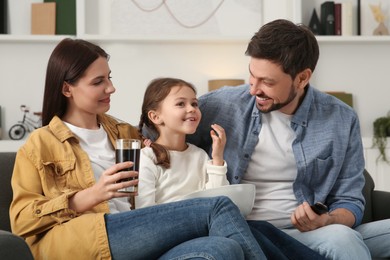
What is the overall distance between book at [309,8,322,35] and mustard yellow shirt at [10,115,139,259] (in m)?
3.25

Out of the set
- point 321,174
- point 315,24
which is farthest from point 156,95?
point 315,24

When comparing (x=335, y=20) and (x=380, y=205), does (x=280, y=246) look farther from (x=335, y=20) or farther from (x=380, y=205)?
(x=335, y=20)

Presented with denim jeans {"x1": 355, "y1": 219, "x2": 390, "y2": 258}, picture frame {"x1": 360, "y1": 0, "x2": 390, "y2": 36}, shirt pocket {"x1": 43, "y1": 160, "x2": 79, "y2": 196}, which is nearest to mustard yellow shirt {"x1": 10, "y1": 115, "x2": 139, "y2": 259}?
shirt pocket {"x1": 43, "y1": 160, "x2": 79, "y2": 196}

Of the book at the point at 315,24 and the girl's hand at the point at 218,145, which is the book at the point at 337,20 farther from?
the girl's hand at the point at 218,145

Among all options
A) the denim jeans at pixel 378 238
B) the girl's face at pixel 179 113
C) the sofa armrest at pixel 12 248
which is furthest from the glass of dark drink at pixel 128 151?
the denim jeans at pixel 378 238

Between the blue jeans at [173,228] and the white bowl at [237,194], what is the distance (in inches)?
8.9

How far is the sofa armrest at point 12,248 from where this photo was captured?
1934 millimetres

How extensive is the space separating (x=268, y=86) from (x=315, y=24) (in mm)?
2785

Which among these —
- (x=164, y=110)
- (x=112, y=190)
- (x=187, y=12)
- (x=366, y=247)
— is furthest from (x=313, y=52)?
(x=187, y=12)

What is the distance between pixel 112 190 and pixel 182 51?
3430mm

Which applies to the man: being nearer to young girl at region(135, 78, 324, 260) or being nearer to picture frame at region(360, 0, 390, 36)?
young girl at region(135, 78, 324, 260)

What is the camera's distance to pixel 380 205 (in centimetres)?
300

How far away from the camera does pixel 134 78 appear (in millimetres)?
5539

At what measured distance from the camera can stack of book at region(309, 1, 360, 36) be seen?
5445 millimetres
